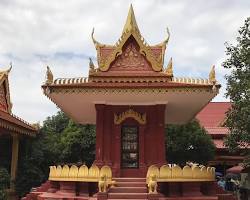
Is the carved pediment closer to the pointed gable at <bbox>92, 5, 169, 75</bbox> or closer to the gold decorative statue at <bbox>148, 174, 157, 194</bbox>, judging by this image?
the pointed gable at <bbox>92, 5, 169, 75</bbox>

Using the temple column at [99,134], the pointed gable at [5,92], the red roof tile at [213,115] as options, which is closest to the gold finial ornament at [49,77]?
the temple column at [99,134]

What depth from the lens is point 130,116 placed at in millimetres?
16797

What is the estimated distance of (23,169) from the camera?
24.6 metres

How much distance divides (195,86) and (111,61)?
3528 millimetres

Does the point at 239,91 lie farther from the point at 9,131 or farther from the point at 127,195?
the point at 9,131

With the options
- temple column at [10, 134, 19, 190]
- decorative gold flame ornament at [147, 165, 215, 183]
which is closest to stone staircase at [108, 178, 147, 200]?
decorative gold flame ornament at [147, 165, 215, 183]

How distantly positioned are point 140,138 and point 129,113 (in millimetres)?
1072

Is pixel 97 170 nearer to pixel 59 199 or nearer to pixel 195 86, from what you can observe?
pixel 59 199

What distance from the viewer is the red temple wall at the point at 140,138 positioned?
53.9ft

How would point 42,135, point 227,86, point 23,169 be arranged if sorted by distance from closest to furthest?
point 227,86
point 23,169
point 42,135

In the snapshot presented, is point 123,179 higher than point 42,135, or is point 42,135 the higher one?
point 42,135

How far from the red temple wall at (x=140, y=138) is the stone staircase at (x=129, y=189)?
94 centimetres

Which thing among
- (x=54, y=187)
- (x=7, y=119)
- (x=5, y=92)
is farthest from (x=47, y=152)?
(x=54, y=187)

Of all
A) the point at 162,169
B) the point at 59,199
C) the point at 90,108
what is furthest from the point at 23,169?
the point at 162,169
